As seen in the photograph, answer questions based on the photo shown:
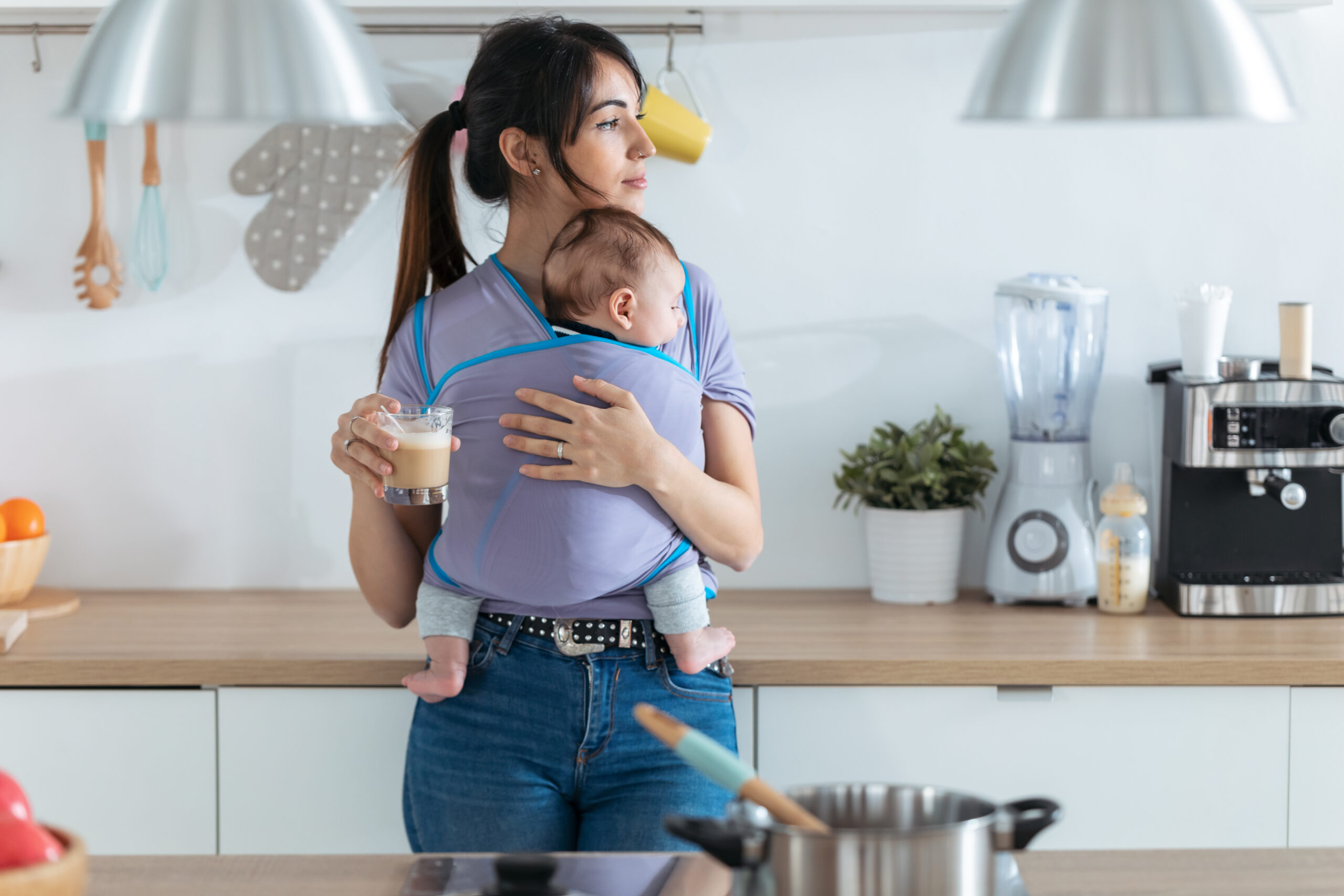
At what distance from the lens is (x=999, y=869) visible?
94cm

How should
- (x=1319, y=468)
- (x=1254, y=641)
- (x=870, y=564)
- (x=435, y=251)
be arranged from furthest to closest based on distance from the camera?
(x=870, y=564) < (x=1319, y=468) < (x=1254, y=641) < (x=435, y=251)

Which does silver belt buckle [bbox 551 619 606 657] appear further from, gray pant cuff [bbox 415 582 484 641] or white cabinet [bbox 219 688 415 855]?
white cabinet [bbox 219 688 415 855]

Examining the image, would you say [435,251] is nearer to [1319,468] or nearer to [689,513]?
[689,513]

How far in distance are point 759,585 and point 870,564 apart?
0.72 ft

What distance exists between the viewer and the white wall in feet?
7.18

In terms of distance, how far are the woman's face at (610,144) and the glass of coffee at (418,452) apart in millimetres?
306

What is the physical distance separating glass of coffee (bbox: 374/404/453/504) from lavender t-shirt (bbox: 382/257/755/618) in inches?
2.7

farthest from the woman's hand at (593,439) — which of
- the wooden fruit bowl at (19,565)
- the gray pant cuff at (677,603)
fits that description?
the wooden fruit bowl at (19,565)

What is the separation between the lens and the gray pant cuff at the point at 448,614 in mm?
1392

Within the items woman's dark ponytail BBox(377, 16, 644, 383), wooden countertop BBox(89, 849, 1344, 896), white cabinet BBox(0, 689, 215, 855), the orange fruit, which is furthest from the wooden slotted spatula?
wooden countertop BBox(89, 849, 1344, 896)

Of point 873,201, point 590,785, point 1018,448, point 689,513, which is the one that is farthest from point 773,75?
point 590,785

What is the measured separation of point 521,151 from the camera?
54.9 inches

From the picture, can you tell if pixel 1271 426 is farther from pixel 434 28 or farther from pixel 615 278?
pixel 434 28

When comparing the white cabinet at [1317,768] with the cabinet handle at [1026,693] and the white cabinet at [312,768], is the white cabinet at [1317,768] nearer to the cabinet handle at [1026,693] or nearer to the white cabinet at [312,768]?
the cabinet handle at [1026,693]
